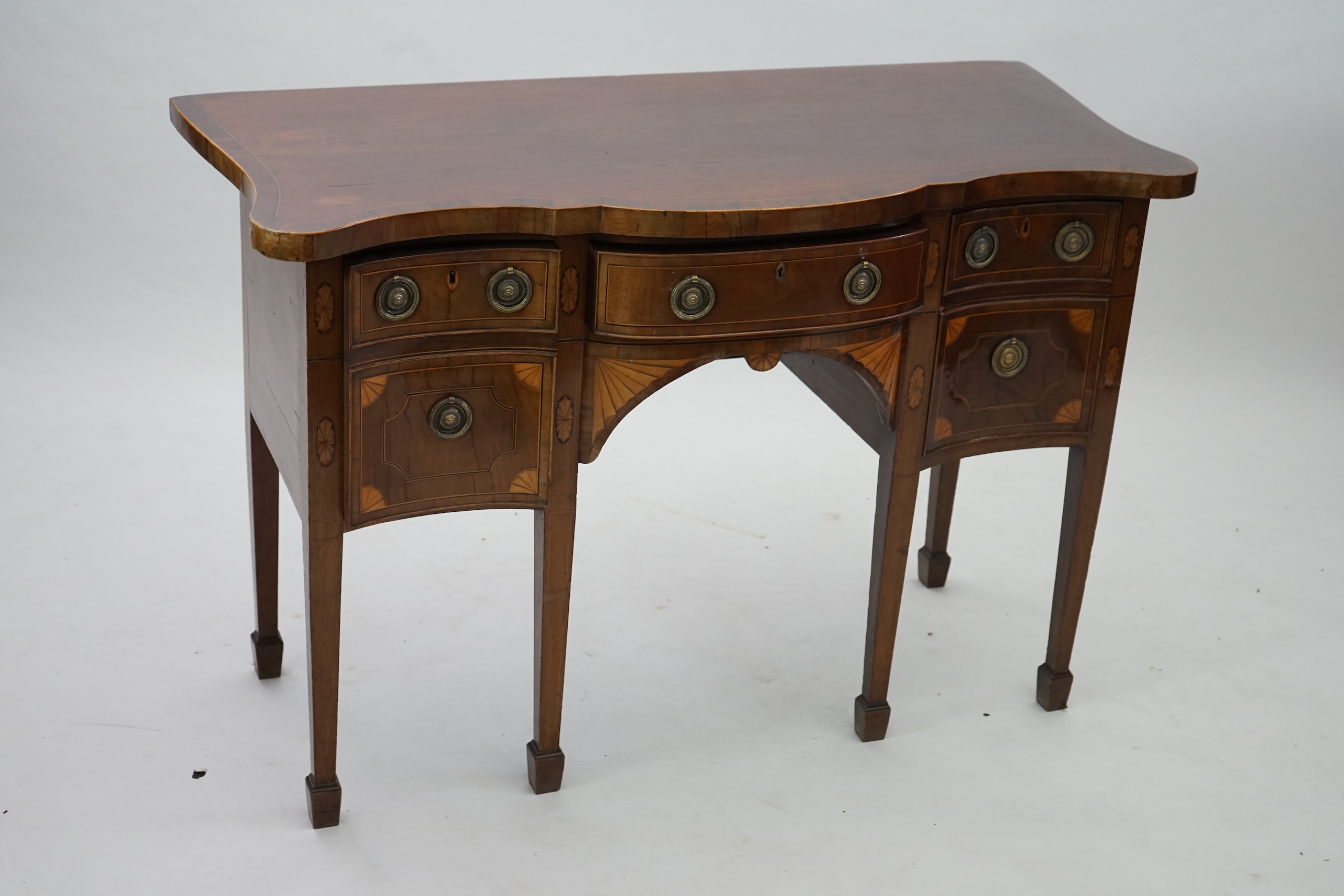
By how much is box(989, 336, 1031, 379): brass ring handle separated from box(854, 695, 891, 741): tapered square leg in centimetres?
60

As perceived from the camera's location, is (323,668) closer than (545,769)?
Yes

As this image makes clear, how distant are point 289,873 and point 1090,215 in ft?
5.08

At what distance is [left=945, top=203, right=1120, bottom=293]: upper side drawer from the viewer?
2.41 meters

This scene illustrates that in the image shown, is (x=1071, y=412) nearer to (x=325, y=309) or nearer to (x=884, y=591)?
(x=884, y=591)

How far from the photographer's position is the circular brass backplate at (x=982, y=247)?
2408 mm

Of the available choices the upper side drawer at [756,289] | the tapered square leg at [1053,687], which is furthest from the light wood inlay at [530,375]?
the tapered square leg at [1053,687]

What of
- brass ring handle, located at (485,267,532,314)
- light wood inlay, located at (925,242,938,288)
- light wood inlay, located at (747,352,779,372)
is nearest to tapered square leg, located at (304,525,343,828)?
brass ring handle, located at (485,267,532,314)

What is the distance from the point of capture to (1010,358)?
253 centimetres

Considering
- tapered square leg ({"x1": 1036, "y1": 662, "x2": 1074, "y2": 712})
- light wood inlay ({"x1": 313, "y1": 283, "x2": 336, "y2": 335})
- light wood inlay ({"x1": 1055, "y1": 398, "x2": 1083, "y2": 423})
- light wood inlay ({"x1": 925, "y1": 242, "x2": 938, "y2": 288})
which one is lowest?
tapered square leg ({"x1": 1036, "y1": 662, "x2": 1074, "y2": 712})

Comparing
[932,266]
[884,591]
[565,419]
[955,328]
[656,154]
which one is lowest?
[884,591]

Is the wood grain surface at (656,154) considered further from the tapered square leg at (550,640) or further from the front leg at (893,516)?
the tapered square leg at (550,640)

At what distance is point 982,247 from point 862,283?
0.72 feet

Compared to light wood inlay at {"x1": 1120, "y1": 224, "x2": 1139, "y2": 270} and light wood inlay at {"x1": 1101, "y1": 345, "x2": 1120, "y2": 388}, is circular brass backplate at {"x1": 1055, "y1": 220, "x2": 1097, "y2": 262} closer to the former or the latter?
Answer: light wood inlay at {"x1": 1120, "y1": 224, "x2": 1139, "y2": 270}

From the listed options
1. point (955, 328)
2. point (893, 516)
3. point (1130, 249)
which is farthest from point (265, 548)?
point (1130, 249)
